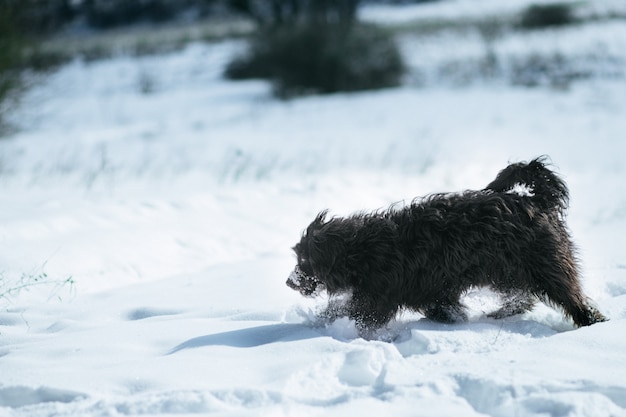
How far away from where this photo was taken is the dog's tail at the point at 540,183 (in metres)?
4.23

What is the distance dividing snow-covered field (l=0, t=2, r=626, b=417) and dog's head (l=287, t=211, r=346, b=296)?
0.20 m

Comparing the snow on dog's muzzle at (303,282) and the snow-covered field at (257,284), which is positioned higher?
the snow on dog's muzzle at (303,282)

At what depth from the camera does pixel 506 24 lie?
28.1 meters

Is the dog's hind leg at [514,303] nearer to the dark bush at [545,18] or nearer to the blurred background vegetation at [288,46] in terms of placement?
the blurred background vegetation at [288,46]

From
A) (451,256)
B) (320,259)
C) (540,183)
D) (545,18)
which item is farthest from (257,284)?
(545,18)

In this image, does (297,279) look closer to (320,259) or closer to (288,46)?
(320,259)

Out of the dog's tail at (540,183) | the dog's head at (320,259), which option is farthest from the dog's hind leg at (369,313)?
the dog's tail at (540,183)

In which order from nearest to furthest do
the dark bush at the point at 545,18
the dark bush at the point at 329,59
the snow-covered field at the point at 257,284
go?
the snow-covered field at the point at 257,284, the dark bush at the point at 329,59, the dark bush at the point at 545,18

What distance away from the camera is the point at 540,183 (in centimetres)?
425

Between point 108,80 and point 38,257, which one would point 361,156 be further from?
point 108,80

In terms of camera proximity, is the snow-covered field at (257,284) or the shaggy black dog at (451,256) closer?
the snow-covered field at (257,284)

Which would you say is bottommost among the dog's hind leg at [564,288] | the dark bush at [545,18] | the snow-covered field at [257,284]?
the snow-covered field at [257,284]

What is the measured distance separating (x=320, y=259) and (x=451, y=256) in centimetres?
75

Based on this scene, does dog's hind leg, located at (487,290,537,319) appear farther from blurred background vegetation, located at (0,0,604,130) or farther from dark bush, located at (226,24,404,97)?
dark bush, located at (226,24,404,97)
